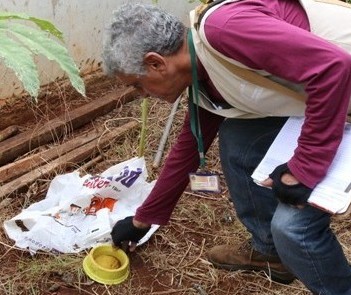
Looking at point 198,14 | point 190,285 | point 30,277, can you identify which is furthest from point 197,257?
point 198,14

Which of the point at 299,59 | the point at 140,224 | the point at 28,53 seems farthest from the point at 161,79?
the point at 28,53

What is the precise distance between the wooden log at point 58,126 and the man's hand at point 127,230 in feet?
2.90

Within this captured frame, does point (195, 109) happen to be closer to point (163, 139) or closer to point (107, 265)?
point (107, 265)

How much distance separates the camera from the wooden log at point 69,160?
271 cm

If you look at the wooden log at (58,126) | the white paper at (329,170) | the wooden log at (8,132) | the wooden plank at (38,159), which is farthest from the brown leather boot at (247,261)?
the wooden log at (8,132)

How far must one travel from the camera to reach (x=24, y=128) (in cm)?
324

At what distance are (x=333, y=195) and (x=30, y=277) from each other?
1213 mm

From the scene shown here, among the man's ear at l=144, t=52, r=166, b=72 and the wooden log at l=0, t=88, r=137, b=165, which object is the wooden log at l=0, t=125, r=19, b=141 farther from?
the man's ear at l=144, t=52, r=166, b=72

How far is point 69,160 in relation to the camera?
9.60 ft

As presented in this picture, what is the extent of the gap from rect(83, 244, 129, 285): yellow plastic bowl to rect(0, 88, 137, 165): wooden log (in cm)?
86

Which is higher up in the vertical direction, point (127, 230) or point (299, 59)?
point (299, 59)

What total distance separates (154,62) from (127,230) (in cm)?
79

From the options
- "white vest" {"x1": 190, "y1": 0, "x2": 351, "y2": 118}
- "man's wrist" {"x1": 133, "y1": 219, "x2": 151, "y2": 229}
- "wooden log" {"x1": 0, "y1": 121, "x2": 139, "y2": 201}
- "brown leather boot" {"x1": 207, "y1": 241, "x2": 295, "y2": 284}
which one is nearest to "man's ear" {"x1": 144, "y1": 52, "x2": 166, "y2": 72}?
"white vest" {"x1": 190, "y1": 0, "x2": 351, "y2": 118}

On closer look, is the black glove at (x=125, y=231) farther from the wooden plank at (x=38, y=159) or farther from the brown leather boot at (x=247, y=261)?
the wooden plank at (x=38, y=159)
